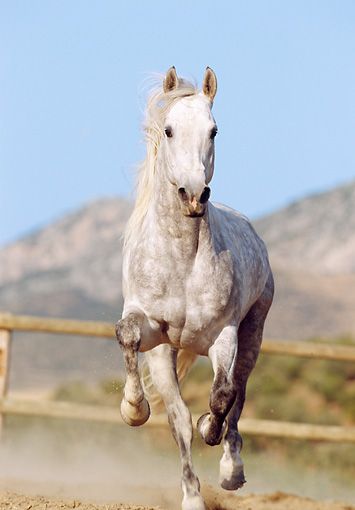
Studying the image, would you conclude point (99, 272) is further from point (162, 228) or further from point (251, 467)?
point (162, 228)

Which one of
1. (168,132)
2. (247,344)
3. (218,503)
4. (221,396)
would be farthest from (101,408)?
(168,132)

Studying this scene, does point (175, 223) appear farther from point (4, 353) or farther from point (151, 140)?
point (4, 353)

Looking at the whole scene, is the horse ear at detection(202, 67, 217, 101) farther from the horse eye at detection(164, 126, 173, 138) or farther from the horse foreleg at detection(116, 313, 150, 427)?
the horse foreleg at detection(116, 313, 150, 427)

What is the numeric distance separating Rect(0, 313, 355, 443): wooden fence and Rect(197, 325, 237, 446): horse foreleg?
111 inches

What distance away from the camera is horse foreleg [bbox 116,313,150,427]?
16.9 ft

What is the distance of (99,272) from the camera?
65.9m

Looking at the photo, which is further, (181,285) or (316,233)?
(316,233)

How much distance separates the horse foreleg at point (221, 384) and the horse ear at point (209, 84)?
110cm

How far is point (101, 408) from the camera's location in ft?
27.6

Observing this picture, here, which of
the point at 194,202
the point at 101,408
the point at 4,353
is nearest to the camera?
the point at 194,202

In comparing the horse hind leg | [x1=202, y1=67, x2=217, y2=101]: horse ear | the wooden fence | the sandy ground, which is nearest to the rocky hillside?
the wooden fence

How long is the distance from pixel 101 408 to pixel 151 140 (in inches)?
126

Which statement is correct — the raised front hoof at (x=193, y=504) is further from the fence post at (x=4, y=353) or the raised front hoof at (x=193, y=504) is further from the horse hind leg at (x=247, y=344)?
the fence post at (x=4, y=353)

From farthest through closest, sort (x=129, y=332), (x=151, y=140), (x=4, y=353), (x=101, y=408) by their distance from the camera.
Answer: (x=4, y=353)
(x=101, y=408)
(x=151, y=140)
(x=129, y=332)
